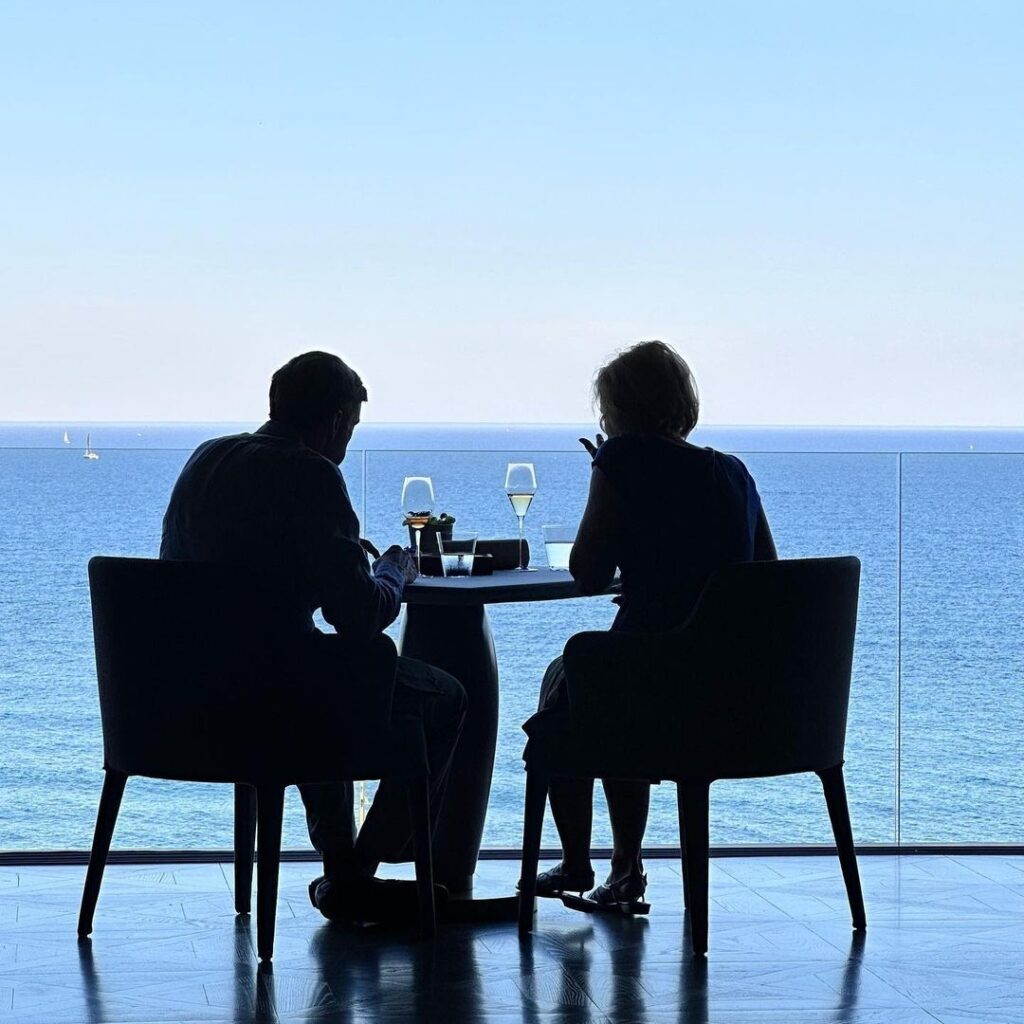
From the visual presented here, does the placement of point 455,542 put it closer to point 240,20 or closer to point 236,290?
point 240,20

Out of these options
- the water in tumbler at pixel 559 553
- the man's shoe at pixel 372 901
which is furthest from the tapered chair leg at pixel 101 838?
the water in tumbler at pixel 559 553

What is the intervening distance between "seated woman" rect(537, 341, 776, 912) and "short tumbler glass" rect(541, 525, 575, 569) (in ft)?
1.20

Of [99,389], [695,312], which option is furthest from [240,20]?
[695,312]

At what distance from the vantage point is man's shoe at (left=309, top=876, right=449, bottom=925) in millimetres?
3379

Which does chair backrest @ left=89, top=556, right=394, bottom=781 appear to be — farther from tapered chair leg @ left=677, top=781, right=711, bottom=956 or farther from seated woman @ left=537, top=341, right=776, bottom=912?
tapered chair leg @ left=677, top=781, right=711, bottom=956

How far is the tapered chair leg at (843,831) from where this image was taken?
331 centimetres

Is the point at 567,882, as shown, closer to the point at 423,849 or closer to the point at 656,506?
the point at 423,849

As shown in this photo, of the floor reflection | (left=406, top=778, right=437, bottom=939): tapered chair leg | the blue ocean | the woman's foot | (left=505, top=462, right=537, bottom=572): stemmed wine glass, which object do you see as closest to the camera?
the floor reflection

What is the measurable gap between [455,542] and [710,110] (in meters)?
19.9

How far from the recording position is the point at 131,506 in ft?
18.8

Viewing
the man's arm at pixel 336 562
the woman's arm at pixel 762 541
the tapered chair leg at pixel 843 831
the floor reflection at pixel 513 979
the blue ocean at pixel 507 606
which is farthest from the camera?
the blue ocean at pixel 507 606

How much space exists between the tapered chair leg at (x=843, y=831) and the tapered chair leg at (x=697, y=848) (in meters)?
0.31

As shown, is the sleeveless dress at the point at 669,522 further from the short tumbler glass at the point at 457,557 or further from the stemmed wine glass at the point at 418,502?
the stemmed wine glass at the point at 418,502

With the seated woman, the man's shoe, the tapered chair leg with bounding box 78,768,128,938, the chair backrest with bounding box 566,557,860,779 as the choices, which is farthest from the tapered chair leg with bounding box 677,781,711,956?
the tapered chair leg with bounding box 78,768,128,938
